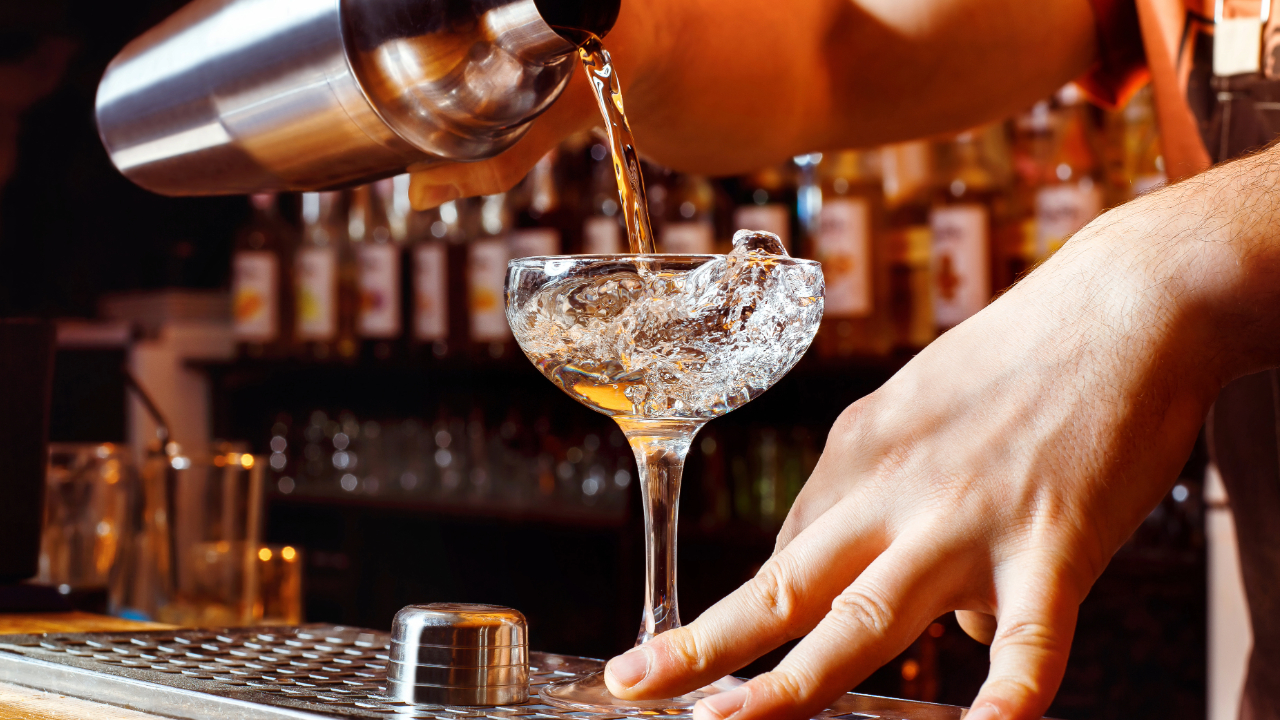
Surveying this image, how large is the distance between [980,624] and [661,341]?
0.72ft

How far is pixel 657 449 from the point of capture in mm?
739

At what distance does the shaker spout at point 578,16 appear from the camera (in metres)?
0.69

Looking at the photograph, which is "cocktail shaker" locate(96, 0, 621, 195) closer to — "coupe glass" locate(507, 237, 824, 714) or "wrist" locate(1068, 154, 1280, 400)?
"coupe glass" locate(507, 237, 824, 714)

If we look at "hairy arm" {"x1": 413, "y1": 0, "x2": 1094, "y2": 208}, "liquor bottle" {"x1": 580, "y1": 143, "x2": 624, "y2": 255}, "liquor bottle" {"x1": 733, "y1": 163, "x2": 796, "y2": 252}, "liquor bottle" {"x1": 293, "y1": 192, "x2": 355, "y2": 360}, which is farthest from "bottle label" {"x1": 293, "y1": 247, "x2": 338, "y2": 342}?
"hairy arm" {"x1": 413, "y1": 0, "x2": 1094, "y2": 208}

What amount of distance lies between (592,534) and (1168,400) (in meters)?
2.41

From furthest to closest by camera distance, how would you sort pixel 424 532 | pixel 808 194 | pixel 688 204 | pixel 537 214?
pixel 424 532
pixel 537 214
pixel 688 204
pixel 808 194

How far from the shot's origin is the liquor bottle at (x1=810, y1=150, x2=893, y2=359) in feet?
7.72

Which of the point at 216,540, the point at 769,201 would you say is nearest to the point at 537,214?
the point at 769,201

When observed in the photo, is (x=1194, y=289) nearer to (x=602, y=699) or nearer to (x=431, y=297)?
(x=602, y=699)

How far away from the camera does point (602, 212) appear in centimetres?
282

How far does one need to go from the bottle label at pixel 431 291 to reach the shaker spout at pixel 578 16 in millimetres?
2251

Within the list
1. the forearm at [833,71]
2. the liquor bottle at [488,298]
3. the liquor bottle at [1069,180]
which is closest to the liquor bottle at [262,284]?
the liquor bottle at [488,298]

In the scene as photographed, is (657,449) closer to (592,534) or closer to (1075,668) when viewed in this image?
(1075,668)

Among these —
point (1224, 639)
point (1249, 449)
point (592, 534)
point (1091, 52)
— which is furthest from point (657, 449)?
point (592, 534)
